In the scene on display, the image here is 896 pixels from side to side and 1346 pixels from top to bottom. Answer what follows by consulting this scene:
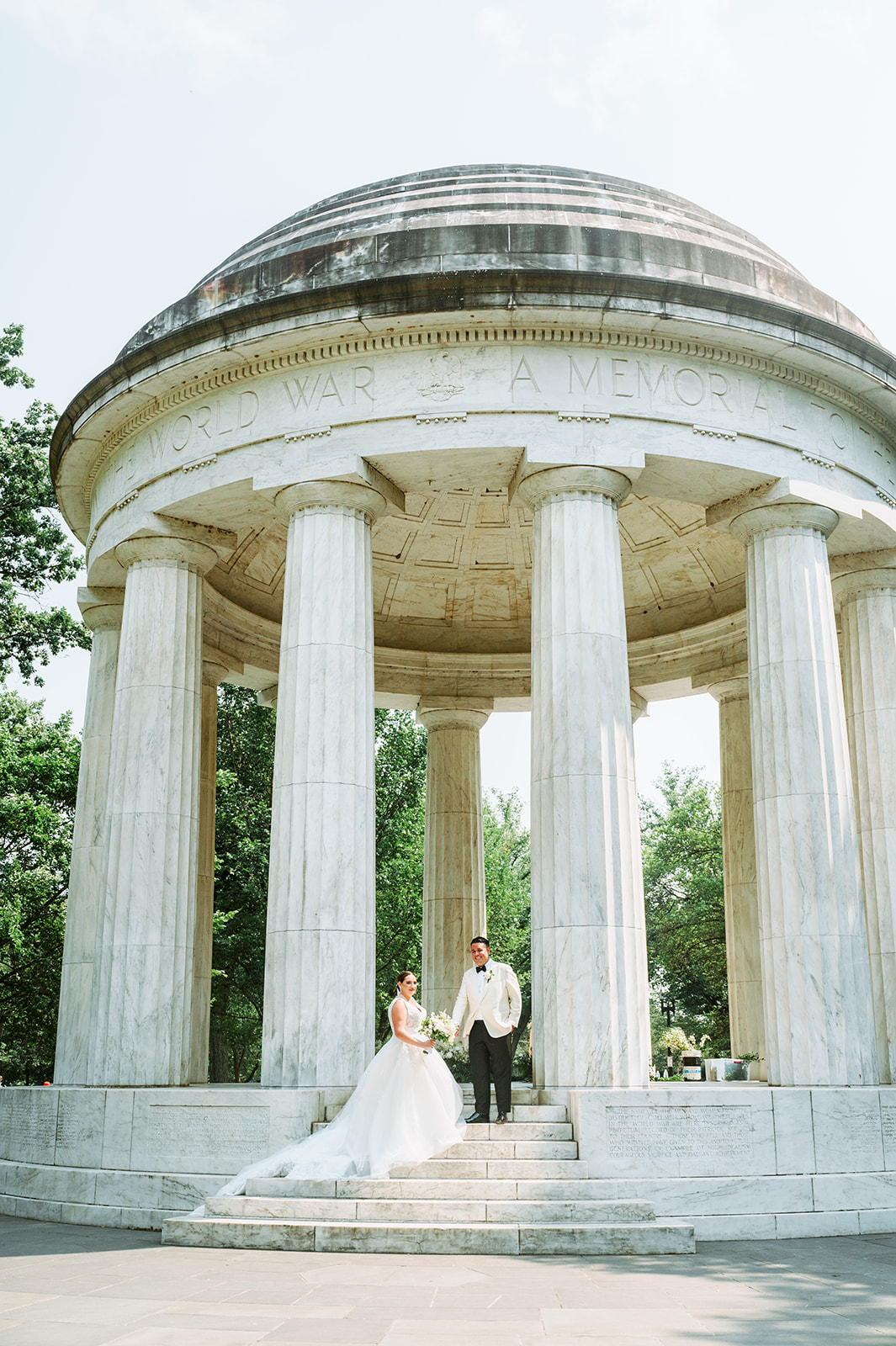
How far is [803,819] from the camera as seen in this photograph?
28375mm

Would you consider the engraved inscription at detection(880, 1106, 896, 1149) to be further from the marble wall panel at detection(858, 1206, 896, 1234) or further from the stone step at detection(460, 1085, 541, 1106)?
the stone step at detection(460, 1085, 541, 1106)

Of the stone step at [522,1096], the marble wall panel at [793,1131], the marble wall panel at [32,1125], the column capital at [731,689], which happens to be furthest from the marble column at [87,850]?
the column capital at [731,689]

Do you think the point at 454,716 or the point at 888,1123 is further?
the point at 454,716

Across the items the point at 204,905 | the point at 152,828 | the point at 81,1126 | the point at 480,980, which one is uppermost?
the point at 152,828

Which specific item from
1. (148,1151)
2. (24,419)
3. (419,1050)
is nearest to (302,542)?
(419,1050)

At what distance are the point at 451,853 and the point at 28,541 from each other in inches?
964

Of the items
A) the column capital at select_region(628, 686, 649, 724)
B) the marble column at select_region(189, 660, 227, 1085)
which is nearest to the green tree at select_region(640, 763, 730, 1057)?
the column capital at select_region(628, 686, 649, 724)

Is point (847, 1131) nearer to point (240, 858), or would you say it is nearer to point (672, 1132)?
point (672, 1132)

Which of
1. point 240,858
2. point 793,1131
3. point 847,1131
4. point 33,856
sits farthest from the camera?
point 240,858

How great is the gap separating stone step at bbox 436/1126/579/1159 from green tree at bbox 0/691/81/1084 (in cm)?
3091

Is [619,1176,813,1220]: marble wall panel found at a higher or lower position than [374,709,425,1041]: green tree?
lower

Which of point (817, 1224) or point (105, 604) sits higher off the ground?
point (105, 604)

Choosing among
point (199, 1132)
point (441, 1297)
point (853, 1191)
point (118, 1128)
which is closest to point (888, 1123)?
point (853, 1191)

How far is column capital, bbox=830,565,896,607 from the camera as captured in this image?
34.2 metres
